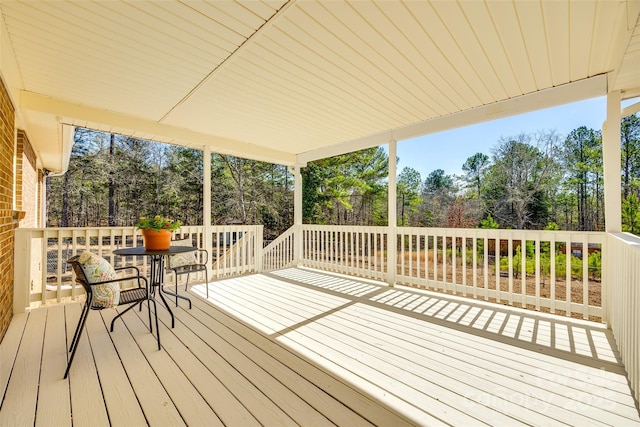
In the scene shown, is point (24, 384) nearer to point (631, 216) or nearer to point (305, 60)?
point (305, 60)

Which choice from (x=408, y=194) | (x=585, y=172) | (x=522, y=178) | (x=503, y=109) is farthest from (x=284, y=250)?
(x=585, y=172)

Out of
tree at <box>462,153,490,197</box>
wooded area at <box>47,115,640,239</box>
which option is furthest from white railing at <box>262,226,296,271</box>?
tree at <box>462,153,490,197</box>

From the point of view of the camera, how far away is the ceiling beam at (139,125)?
323 cm

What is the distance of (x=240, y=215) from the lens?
43.9 ft

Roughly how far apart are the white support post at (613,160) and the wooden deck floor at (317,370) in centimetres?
112

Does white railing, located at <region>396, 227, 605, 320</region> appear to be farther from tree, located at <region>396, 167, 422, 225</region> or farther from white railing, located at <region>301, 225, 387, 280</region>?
tree, located at <region>396, 167, 422, 225</region>

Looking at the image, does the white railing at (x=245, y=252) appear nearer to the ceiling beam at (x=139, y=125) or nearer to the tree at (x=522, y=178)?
the ceiling beam at (x=139, y=125)

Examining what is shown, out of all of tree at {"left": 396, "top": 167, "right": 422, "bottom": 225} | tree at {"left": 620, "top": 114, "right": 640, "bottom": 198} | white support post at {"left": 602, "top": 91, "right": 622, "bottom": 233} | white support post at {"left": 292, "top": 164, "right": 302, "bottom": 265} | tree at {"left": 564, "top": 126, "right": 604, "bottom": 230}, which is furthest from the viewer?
tree at {"left": 396, "top": 167, "right": 422, "bottom": 225}

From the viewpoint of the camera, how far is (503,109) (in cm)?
333

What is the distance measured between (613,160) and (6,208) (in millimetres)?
6012

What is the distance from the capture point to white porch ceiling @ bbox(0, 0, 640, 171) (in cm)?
190

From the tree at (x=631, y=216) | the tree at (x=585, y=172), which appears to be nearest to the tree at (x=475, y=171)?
the tree at (x=585, y=172)

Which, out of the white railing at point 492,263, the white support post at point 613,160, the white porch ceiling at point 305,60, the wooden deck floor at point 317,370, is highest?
the white porch ceiling at point 305,60

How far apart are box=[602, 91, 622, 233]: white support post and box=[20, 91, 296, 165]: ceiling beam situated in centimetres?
493
